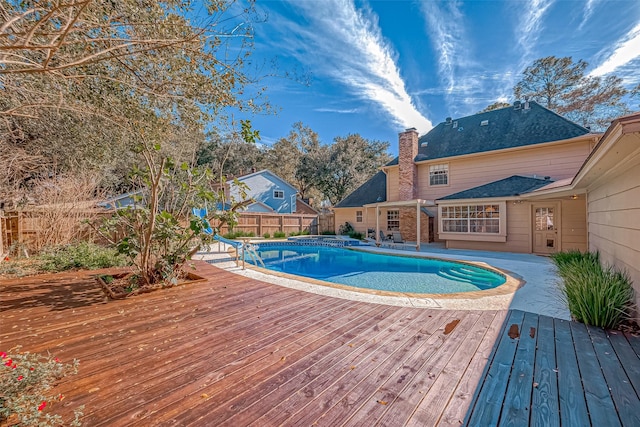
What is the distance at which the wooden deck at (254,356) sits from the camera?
1779 mm

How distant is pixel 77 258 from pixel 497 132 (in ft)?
55.7

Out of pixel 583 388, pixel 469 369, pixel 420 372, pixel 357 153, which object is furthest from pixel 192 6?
pixel 357 153

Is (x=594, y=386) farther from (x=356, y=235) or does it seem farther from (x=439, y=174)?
(x=356, y=235)

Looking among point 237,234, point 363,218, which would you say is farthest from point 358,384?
point 363,218

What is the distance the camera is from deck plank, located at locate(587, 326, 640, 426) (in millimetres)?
1772

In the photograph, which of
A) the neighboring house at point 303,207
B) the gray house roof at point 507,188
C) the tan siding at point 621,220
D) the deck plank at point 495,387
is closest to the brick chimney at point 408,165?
the gray house roof at point 507,188

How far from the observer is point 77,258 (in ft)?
20.7

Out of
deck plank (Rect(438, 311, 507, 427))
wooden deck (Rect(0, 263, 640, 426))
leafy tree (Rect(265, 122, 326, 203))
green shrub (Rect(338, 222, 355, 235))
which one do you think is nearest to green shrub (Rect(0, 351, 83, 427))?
wooden deck (Rect(0, 263, 640, 426))

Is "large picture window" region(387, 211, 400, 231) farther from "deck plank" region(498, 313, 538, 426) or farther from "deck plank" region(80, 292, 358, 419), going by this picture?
"deck plank" region(80, 292, 358, 419)

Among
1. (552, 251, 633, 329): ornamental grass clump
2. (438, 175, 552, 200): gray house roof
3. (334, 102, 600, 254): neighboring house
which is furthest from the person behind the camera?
(438, 175, 552, 200): gray house roof

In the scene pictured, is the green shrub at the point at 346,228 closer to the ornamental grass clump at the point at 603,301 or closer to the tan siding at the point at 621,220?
the tan siding at the point at 621,220

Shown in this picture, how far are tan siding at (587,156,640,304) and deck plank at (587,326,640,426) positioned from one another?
111 cm

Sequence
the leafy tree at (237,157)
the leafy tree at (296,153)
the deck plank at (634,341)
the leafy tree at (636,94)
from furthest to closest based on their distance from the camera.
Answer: the leafy tree at (296,153) → the leafy tree at (237,157) → the leafy tree at (636,94) → the deck plank at (634,341)

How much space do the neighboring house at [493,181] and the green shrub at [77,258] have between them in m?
10.7
